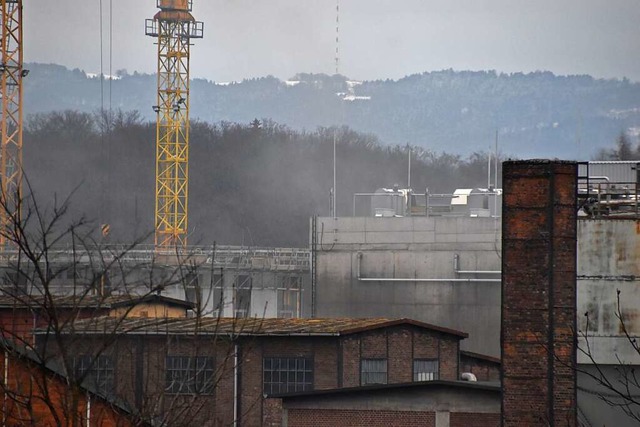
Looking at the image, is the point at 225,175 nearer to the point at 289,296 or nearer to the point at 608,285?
the point at 289,296

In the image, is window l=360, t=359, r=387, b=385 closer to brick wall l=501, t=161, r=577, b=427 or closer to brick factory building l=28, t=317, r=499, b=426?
brick factory building l=28, t=317, r=499, b=426

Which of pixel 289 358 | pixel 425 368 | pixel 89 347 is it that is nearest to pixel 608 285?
pixel 425 368

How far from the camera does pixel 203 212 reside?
133m

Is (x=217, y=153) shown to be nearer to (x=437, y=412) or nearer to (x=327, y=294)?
(x=327, y=294)

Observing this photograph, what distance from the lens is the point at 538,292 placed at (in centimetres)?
2791

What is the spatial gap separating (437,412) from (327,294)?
34921 millimetres

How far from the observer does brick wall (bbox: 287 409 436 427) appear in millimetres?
32550

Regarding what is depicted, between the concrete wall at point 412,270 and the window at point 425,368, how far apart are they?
26162mm

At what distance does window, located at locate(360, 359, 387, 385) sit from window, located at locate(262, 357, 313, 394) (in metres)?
1.56

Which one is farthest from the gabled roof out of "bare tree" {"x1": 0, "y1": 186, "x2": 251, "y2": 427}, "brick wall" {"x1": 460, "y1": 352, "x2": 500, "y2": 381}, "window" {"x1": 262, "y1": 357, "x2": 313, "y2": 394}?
"brick wall" {"x1": 460, "y1": 352, "x2": 500, "y2": 381}

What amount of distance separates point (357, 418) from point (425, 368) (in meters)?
6.92

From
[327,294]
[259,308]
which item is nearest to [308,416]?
[327,294]

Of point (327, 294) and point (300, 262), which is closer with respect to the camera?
point (327, 294)

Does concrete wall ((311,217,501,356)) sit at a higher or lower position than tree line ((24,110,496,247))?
lower
